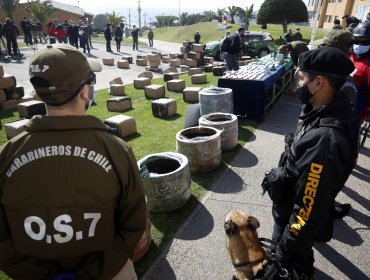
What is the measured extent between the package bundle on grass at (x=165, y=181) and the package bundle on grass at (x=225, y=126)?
1.89 m

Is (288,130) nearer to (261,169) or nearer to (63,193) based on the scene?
(261,169)

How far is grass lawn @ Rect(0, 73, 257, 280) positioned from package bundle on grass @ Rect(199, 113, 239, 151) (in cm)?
20

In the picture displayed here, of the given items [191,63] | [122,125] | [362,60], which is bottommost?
[191,63]

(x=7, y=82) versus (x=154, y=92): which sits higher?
(x=7, y=82)

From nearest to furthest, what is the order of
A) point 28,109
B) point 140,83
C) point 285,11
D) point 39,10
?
point 28,109 < point 140,83 < point 39,10 < point 285,11

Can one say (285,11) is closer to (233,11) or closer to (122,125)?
(233,11)

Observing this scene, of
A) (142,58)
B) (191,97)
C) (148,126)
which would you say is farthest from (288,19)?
A: (148,126)

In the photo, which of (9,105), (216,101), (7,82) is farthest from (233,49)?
(9,105)

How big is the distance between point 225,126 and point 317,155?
420 centimetres

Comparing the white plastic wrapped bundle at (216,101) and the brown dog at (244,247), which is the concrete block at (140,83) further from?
the brown dog at (244,247)

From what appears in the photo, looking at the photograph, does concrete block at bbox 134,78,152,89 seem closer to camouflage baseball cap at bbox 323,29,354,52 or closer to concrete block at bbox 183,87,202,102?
concrete block at bbox 183,87,202,102

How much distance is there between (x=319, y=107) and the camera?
92.7 inches

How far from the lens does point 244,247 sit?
2834 millimetres

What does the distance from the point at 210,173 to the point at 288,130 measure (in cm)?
340
